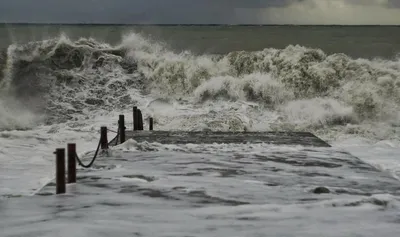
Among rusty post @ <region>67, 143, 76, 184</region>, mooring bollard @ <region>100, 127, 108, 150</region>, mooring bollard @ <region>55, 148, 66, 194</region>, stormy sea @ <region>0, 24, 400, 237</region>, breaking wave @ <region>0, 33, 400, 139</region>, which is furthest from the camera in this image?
breaking wave @ <region>0, 33, 400, 139</region>

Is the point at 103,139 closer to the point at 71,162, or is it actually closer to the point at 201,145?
the point at 201,145

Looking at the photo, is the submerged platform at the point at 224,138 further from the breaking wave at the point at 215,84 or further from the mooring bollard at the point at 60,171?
the breaking wave at the point at 215,84

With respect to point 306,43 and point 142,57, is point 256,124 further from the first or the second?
point 306,43

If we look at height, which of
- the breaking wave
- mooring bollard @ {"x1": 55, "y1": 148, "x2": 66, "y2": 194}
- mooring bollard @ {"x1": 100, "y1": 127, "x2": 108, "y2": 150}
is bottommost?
mooring bollard @ {"x1": 55, "y1": 148, "x2": 66, "y2": 194}

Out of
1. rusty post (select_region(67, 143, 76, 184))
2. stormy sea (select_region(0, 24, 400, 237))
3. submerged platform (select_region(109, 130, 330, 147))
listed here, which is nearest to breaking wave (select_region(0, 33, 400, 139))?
stormy sea (select_region(0, 24, 400, 237))

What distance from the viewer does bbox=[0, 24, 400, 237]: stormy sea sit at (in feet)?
19.9

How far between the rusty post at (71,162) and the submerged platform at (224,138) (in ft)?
14.2

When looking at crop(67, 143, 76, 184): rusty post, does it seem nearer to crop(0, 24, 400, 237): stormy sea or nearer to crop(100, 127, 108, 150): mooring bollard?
crop(0, 24, 400, 237): stormy sea

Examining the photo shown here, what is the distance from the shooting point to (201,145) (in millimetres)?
11750

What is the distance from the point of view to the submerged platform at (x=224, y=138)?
483 inches

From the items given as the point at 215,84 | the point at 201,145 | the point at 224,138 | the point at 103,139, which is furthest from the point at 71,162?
the point at 215,84

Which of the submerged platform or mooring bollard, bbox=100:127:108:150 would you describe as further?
the submerged platform

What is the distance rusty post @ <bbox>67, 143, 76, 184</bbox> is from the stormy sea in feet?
0.49

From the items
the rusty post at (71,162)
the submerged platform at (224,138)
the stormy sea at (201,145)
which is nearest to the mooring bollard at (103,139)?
the stormy sea at (201,145)
